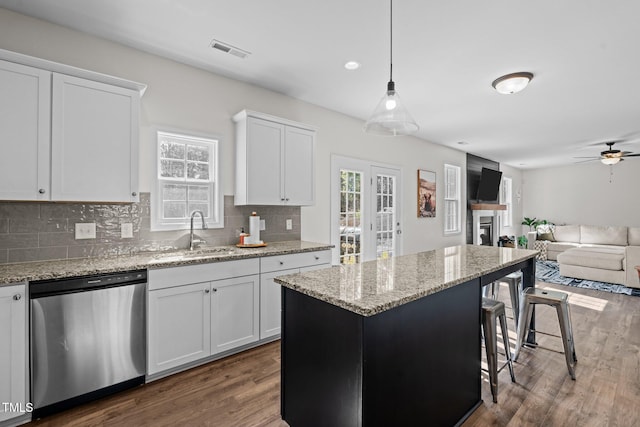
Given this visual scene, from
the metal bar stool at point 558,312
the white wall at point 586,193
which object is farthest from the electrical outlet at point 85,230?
the white wall at point 586,193

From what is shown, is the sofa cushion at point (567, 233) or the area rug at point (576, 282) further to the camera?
the sofa cushion at point (567, 233)

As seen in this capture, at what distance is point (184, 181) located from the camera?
2949 millimetres

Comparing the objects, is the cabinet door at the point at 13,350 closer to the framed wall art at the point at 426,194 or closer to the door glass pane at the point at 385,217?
the door glass pane at the point at 385,217

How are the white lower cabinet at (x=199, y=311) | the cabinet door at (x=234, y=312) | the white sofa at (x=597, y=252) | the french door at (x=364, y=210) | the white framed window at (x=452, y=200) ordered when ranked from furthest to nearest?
the white framed window at (x=452, y=200) < the white sofa at (x=597, y=252) < the french door at (x=364, y=210) < the cabinet door at (x=234, y=312) < the white lower cabinet at (x=199, y=311)

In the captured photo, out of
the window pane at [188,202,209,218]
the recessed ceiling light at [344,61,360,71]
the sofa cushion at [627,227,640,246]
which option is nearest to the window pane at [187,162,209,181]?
the window pane at [188,202,209,218]

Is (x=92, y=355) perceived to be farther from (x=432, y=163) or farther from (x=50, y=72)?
(x=432, y=163)

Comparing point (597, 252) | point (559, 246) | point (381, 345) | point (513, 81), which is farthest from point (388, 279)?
point (559, 246)

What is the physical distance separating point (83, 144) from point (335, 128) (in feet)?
9.43

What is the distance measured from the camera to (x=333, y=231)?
4199 mm

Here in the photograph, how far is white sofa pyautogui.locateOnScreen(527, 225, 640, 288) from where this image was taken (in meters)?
5.18

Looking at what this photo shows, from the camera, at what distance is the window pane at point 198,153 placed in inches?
119

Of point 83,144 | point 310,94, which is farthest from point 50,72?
point 310,94

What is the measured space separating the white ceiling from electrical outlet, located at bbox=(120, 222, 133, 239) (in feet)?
4.92

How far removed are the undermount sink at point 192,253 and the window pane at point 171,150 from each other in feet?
2.88
